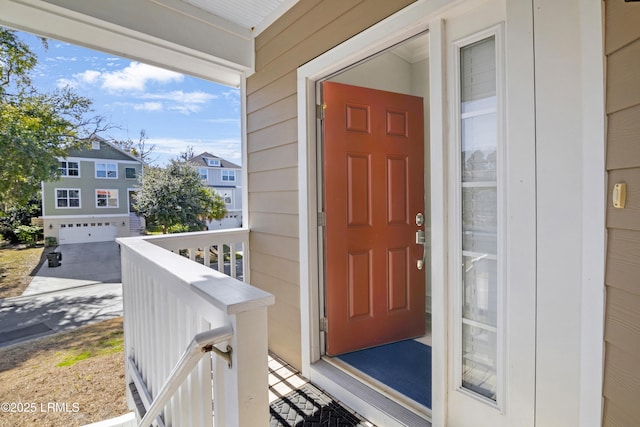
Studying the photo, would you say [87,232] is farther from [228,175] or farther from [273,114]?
[228,175]

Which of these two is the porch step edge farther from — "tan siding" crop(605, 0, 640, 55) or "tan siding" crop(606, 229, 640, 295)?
"tan siding" crop(605, 0, 640, 55)

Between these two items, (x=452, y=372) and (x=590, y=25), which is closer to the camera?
(x=590, y=25)

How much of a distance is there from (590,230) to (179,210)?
22.2 feet

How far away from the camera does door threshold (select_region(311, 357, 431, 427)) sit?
1.69 metres

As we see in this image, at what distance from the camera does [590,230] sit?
38.5 inches

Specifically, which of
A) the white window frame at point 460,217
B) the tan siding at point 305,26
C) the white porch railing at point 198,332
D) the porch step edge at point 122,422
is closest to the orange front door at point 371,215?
the tan siding at point 305,26

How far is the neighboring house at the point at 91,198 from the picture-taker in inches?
114

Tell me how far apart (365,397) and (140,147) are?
14.1 feet

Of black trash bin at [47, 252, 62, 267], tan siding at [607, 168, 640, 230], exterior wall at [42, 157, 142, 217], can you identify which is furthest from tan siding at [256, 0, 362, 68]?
black trash bin at [47, 252, 62, 267]

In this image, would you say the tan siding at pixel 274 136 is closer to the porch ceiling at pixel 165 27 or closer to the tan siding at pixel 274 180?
the tan siding at pixel 274 180

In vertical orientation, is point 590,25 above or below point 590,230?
above

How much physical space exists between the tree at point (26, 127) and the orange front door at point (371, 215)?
99.0 inches

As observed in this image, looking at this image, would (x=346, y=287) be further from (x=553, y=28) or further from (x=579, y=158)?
(x=553, y=28)

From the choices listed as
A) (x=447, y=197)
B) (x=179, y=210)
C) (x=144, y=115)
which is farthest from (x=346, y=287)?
(x=179, y=210)
